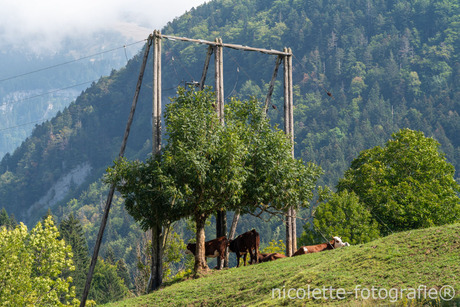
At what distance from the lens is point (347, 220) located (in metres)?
60.2

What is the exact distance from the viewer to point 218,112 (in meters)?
36.1

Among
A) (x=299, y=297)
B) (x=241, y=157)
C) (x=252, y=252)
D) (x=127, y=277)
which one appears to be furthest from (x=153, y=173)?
(x=127, y=277)

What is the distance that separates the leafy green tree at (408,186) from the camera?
5562 cm

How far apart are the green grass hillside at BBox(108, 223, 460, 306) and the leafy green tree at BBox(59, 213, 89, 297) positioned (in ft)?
300

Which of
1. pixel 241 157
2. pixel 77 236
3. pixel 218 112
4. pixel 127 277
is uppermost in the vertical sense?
pixel 218 112

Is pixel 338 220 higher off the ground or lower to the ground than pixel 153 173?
lower

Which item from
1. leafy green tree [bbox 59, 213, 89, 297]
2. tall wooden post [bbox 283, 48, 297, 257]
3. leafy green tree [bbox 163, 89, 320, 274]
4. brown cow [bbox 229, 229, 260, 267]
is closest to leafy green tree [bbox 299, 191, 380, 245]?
tall wooden post [bbox 283, 48, 297, 257]

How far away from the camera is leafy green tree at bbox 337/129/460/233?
182 ft

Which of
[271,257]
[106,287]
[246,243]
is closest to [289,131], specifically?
[246,243]

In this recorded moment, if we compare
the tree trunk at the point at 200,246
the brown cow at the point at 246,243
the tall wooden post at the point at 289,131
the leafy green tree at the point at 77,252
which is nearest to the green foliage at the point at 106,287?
the leafy green tree at the point at 77,252

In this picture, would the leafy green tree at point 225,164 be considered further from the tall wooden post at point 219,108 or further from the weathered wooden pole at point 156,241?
the weathered wooden pole at point 156,241

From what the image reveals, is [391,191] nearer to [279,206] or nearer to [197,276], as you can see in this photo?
[279,206]

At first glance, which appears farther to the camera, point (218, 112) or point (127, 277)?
point (127, 277)

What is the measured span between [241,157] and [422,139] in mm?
32784
